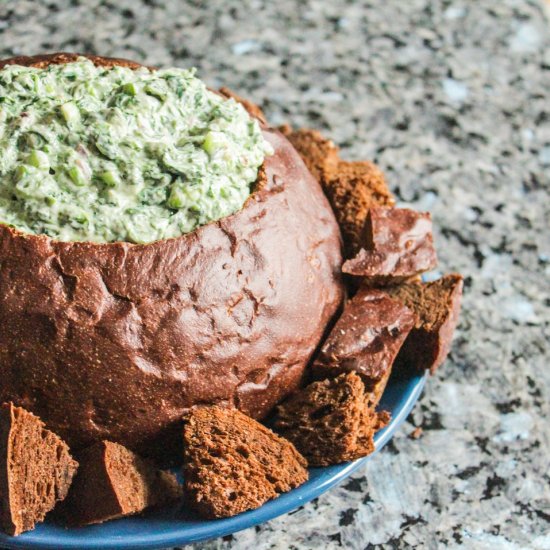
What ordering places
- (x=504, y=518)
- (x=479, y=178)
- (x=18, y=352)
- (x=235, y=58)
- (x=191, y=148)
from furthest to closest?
1. (x=235, y=58)
2. (x=479, y=178)
3. (x=504, y=518)
4. (x=191, y=148)
5. (x=18, y=352)

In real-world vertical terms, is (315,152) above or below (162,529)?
above

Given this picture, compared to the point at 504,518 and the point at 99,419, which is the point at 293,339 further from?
the point at 504,518

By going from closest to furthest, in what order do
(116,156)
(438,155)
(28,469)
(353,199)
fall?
1. (28,469)
2. (116,156)
3. (353,199)
4. (438,155)

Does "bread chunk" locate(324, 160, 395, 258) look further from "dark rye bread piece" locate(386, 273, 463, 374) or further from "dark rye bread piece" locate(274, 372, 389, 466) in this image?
"dark rye bread piece" locate(274, 372, 389, 466)

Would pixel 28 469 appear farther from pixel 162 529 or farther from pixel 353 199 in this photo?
pixel 353 199

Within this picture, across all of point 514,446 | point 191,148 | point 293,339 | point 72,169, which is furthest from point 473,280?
point 72,169

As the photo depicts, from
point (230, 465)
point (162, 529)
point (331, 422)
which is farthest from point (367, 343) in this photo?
point (162, 529)

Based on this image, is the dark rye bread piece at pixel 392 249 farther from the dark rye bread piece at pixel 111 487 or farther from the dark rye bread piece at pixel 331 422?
the dark rye bread piece at pixel 111 487
